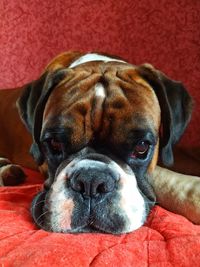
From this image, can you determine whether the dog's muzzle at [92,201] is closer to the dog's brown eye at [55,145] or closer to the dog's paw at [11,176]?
the dog's brown eye at [55,145]

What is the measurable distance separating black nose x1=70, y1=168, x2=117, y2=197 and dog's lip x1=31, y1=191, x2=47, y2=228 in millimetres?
137

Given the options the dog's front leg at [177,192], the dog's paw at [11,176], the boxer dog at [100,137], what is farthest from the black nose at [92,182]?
the dog's paw at [11,176]

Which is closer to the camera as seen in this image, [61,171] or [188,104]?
[61,171]

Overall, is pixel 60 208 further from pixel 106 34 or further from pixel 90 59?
pixel 106 34

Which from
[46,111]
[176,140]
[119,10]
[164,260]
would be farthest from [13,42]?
[164,260]

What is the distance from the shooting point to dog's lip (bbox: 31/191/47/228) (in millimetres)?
1460

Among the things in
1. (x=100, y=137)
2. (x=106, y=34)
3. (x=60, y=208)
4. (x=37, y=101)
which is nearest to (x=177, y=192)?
(x=100, y=137)

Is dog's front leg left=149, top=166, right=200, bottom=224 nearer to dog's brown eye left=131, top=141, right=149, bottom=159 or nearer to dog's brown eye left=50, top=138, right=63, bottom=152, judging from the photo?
dog's brown eye left=131, top=141, right=149, bottom=159

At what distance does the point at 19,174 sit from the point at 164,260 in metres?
0.97

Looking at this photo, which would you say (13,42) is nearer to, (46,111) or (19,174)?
(19,174)

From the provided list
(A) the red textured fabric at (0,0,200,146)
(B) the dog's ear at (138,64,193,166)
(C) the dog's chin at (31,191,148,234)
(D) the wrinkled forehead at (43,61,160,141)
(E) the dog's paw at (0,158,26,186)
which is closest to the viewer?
(C) the dog's chin at (31,191,148,234)

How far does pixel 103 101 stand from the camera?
5.19ft

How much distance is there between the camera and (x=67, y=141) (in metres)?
1.54

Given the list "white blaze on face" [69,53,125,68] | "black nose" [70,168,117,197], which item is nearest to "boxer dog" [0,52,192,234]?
"black nose" [70,168,117,197]
